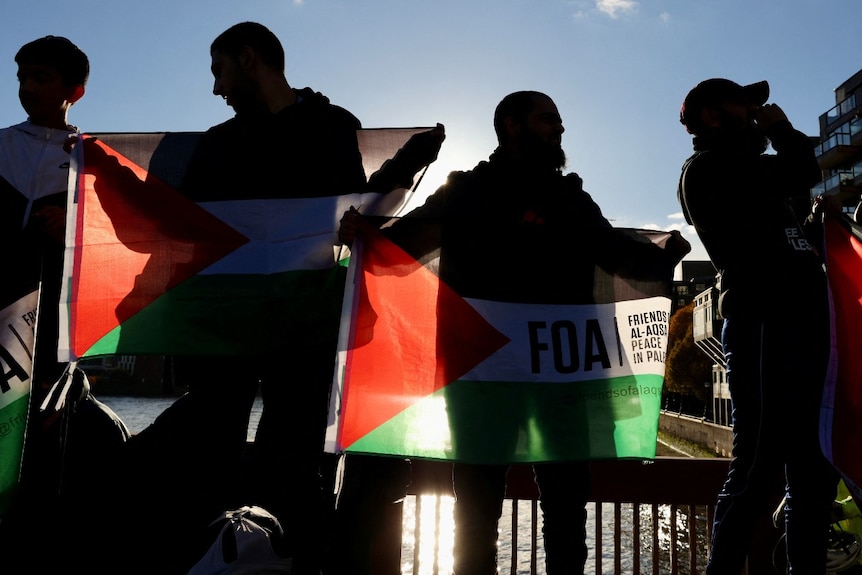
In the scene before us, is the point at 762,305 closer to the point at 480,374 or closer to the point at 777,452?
the point at 777,452

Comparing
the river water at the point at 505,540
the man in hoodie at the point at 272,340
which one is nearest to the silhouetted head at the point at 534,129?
the man in hoodie at the point at 272,340

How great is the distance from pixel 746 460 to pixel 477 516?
0.90m

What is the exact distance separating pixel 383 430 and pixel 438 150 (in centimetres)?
103

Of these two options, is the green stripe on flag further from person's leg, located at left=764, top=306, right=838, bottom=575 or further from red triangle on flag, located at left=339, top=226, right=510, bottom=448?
person's leg, located at left=764, top=306, right=838, bottom=575

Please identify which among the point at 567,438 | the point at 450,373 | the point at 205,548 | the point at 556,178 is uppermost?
the point at 556,178

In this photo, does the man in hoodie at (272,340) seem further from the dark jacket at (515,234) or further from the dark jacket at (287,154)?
the dark jacket at (515,234)

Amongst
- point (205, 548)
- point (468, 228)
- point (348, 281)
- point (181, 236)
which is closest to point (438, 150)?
point (468, 228)

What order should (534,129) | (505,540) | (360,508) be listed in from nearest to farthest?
(360,508) < (534,129) < (505,540)

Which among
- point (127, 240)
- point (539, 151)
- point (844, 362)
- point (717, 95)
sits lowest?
point (844, 362)

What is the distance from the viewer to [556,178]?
9.20 feet

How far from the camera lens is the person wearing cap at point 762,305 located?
2359 millimetres

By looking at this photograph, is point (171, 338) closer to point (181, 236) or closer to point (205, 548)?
point (181, 236)

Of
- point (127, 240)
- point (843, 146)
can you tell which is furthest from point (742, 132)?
point (843, 146)

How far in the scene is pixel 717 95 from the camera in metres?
2.72
